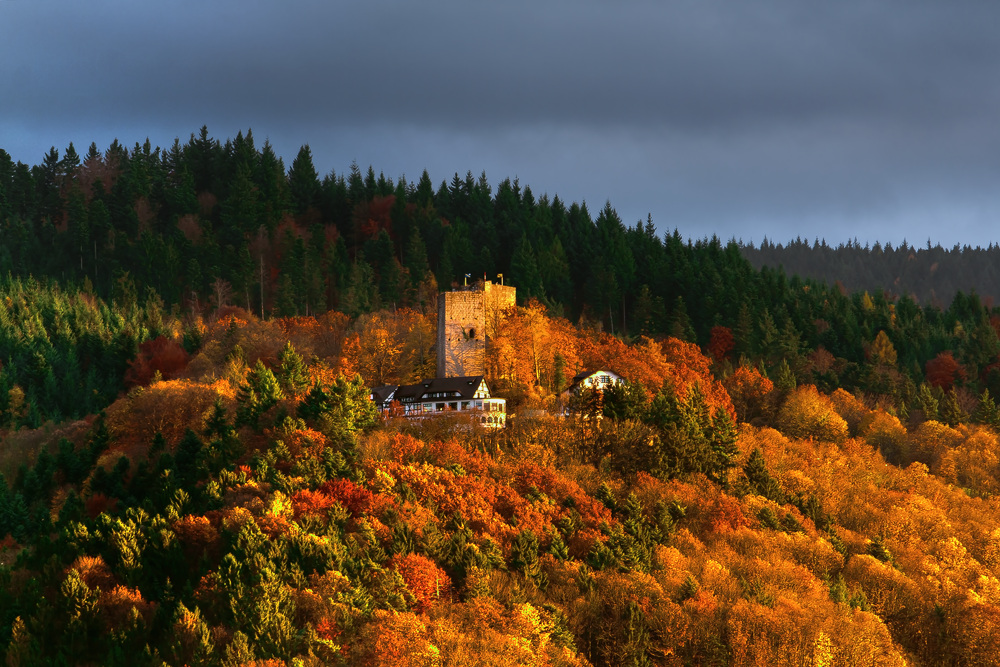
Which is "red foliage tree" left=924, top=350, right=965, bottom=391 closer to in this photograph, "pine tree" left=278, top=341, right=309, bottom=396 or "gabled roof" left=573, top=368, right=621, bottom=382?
"gabled roof" left=573, top=368, right=621, bottom=382

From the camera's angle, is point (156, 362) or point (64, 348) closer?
point (156, 362)

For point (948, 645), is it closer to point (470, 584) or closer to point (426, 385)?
point (470, 584)

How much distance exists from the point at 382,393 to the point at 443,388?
6259 millimetres

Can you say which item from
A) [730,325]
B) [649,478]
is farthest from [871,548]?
[730,325]

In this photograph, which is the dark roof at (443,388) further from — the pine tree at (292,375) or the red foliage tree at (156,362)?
the red foliage tree at (156,362)

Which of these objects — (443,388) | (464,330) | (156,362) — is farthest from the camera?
(156,362)

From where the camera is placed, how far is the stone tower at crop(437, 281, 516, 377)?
292 ft

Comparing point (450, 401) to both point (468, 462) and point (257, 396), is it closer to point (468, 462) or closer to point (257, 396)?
point (468, 462)

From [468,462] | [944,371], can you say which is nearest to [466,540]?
[468,462]

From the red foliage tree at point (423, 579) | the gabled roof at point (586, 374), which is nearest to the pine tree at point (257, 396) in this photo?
the red foliage tree at point (423, 579)

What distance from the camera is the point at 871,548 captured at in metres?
84.8

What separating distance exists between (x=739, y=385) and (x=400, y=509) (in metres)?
54.3

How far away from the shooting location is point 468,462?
7906cm

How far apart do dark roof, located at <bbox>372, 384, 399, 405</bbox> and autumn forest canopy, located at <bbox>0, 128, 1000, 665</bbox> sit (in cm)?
213
